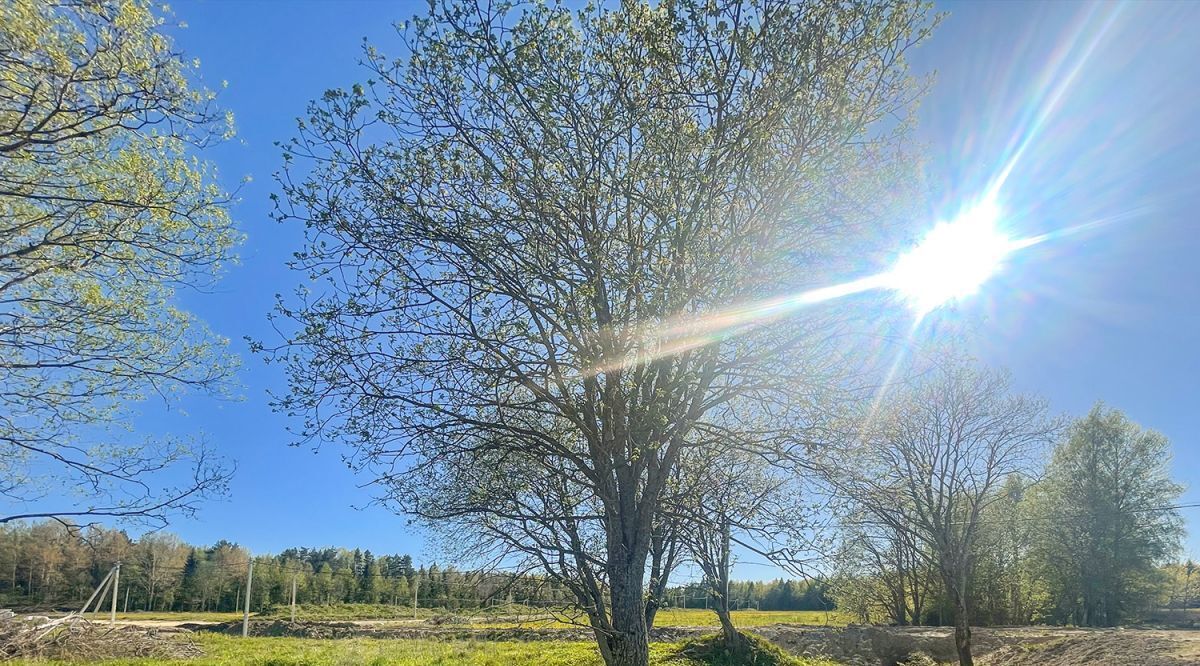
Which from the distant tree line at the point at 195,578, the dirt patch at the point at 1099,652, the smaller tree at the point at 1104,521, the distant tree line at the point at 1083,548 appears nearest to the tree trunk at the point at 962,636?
the dirt patch at the point at 1099,652

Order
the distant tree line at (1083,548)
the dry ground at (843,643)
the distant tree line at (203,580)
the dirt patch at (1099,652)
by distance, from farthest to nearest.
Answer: the distant tree line at (203,580)
the distant tree line at (1083,548)
the dry ground at (843,643)
the dirt patch at (1099,652)

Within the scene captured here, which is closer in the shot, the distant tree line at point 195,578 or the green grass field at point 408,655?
the green grass field at point 408,655

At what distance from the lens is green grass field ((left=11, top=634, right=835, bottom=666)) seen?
14281 millimetres

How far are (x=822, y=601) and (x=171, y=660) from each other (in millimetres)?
16684

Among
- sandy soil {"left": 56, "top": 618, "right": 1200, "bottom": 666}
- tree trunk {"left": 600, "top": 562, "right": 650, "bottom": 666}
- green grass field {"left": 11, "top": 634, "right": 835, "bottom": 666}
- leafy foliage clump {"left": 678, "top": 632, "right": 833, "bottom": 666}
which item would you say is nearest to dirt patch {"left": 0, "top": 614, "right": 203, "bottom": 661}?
green grass field {"left": 11, "top": 634, "right": 835, "bottom": 666}

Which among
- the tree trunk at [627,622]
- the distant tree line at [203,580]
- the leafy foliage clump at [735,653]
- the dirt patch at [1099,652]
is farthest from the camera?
the distant tree line at [203,580]

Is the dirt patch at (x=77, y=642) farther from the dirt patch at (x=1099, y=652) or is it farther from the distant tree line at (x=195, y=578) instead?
the dirt patch at (x=1099, y=652)

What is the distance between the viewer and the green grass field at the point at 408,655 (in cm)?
1428

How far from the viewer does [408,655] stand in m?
16.2

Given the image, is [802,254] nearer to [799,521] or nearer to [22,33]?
[799,521]

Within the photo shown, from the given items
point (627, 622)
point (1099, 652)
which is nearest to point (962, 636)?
point (1099, 652)

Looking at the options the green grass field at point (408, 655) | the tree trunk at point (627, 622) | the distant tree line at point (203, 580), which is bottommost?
the distant tree line at point (203, 580)

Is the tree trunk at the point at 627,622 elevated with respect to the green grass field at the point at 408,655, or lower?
elevated

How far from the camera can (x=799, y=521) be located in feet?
18.9
